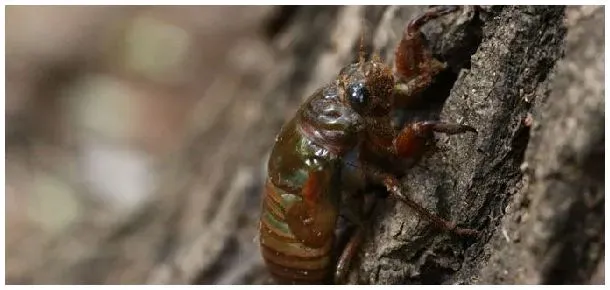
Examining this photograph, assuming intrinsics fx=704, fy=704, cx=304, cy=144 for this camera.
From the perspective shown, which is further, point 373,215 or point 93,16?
point 93,16

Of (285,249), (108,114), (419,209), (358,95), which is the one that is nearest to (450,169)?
(419,209)

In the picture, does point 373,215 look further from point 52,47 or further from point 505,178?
point 52,47

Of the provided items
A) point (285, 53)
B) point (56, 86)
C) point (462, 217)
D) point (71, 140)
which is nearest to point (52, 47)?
point (56, 86)

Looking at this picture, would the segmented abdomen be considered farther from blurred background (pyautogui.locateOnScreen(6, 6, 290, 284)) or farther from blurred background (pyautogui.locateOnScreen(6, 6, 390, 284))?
blurred background (pyautogui.locateOnScreen(6, 6, 290, 284))

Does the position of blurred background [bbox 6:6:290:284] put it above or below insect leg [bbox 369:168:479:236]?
below

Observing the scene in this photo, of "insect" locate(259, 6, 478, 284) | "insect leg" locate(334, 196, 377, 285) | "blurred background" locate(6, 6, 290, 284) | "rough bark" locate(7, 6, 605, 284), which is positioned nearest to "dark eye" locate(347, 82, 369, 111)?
"insect" locate(259, 6, 478, 284)

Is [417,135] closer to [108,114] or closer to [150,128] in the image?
[150,128]
